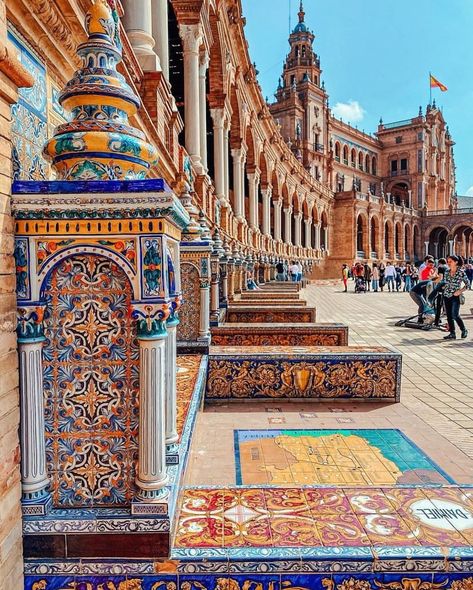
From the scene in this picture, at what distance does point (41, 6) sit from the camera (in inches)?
109

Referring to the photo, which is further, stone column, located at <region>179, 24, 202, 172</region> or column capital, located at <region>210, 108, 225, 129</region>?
column capital, located at <region>210, 108, 225, 129</region>

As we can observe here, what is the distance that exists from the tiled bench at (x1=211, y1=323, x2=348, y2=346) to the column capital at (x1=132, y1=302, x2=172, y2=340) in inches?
210

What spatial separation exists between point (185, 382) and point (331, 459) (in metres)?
1.65

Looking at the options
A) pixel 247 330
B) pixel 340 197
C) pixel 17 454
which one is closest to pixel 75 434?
pixel 17 454

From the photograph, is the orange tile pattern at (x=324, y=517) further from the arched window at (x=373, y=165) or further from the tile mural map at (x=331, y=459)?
the arched window at (x=373, y=165)

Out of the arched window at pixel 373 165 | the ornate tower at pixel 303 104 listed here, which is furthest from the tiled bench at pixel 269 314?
the arched window at pixel 373 165

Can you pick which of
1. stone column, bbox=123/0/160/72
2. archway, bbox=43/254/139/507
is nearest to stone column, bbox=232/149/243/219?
stone column, bbox=123/0/160/72

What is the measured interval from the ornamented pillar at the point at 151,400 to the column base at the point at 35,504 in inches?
16.9

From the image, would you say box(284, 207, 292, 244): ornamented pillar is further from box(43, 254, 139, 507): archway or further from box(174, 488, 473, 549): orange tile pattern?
box(43, 254, 139, 507): archway

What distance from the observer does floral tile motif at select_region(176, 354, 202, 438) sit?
3612 mm

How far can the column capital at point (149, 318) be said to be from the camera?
6.97 feet

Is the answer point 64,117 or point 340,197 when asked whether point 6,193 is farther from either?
point 340,197

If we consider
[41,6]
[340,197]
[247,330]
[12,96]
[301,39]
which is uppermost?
[301,39]

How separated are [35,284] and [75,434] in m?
0.73
